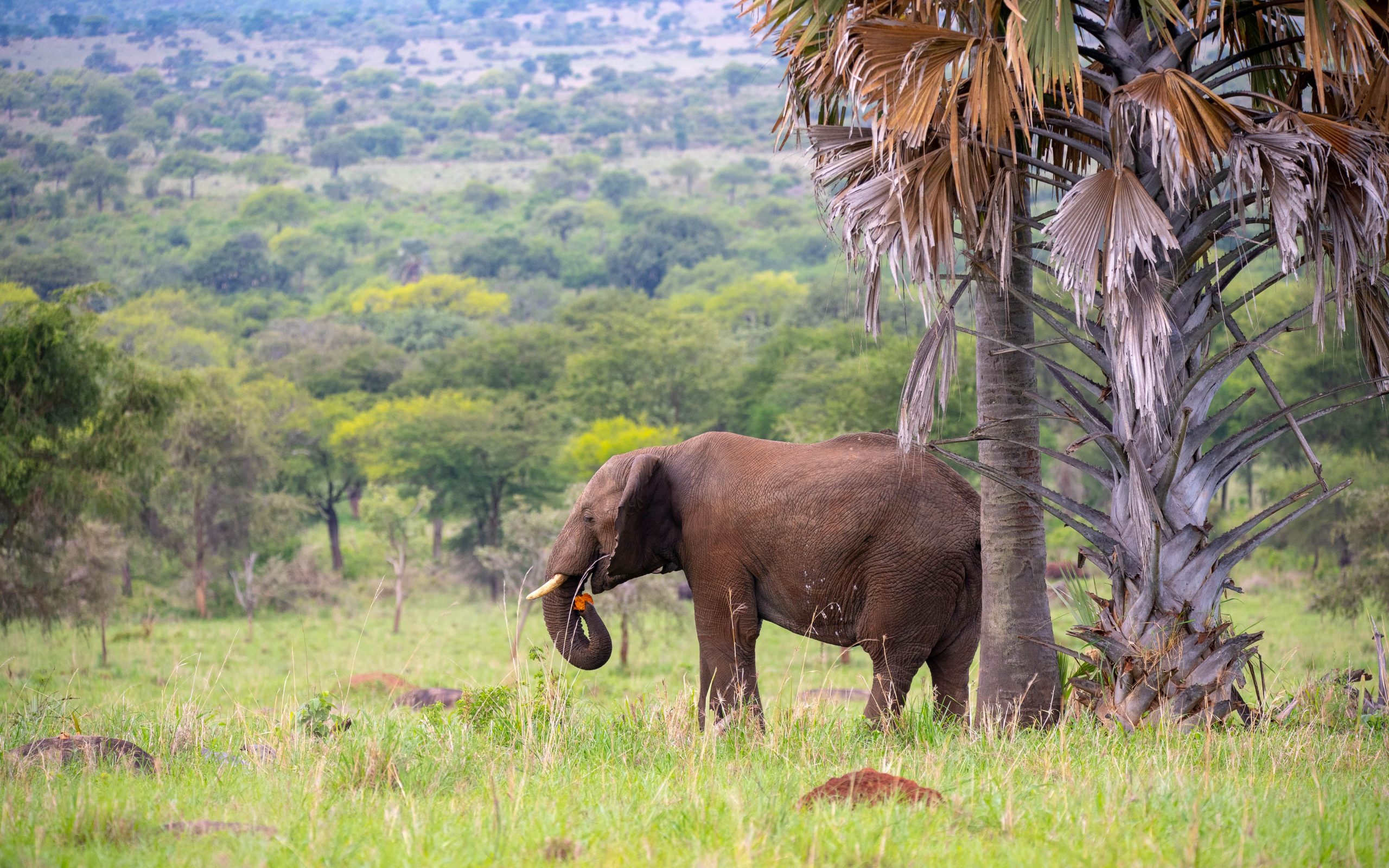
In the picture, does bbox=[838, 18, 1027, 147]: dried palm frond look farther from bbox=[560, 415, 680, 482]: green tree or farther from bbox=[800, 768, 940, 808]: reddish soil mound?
bbox=[560, 415, 680, 482]: green tree

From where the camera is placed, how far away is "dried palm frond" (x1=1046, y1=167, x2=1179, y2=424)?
217 inches

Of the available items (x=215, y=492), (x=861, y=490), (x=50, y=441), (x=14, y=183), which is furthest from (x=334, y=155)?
(x=861, y=490)

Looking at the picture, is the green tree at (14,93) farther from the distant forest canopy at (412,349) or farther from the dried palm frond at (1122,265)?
the dried palm frond at (1122,265)

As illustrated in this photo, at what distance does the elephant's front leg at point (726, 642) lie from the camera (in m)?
7.91

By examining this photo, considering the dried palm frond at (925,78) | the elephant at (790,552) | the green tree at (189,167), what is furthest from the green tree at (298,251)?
the dried palm frond at (925,78)

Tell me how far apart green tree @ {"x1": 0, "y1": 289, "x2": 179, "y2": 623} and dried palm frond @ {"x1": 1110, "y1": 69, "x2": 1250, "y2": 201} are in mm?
20290

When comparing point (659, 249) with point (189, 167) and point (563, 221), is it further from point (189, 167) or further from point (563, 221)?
point (189, 167)

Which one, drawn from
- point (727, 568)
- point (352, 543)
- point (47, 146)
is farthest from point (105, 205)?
point (727, 568)

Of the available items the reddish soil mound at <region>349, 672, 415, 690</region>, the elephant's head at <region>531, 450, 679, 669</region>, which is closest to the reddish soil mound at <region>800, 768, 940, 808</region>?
the elephant's head at <region>531, 450, 679, 669</region>

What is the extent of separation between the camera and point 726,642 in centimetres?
800

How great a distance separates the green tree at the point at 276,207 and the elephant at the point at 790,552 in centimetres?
12526

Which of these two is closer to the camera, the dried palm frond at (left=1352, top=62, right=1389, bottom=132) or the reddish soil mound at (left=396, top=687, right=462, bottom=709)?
the dried palm frond at (left=1352, top=62, right=1389, bottom=132)

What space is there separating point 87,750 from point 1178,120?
17.9 ft

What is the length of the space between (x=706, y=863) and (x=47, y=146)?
153m
